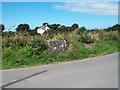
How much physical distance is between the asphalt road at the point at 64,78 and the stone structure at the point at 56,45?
4.32 metres

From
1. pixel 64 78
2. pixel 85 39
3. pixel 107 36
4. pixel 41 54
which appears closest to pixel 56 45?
pixel 41 54

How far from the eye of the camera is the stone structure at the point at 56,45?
17.5 metres

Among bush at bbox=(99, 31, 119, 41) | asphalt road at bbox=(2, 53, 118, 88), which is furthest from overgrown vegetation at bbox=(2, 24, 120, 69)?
bush at bbox=(99, 31, 119, 41)

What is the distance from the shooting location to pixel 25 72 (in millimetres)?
12234

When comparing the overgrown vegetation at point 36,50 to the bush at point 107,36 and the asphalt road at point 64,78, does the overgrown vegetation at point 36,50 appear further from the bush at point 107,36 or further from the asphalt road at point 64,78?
the bush at point 107,36

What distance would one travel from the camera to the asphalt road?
9633 millimetres

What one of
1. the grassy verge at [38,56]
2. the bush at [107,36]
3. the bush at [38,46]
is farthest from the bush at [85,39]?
the bush at [38,46]

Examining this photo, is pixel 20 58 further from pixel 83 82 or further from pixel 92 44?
pixel 92 44

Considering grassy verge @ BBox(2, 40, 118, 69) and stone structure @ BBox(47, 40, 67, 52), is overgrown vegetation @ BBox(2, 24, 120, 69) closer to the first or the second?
grassy verge @ BBox(2, 40, 118, 69)

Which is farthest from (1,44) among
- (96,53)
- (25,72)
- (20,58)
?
(96,53)

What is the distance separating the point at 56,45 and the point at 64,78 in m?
7.11

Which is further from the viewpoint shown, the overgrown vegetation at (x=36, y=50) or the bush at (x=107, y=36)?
the bush at (x=107, y=36)

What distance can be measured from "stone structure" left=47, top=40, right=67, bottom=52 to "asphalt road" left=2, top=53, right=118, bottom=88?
432 centimetres

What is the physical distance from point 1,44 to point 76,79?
753 centimetres
